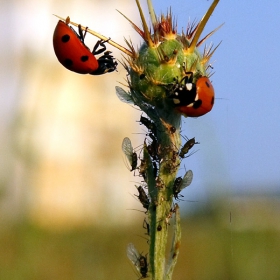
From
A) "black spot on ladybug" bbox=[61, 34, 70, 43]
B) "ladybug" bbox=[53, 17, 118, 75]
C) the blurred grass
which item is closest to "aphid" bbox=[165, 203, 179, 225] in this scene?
the blurred grass

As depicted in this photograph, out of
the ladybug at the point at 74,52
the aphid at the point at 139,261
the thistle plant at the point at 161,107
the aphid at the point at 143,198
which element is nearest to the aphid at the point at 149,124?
the thistle plant at the point at 161,107

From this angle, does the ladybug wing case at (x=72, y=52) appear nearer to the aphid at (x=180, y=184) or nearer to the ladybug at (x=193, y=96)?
the ladybug at (x=193, y=96)

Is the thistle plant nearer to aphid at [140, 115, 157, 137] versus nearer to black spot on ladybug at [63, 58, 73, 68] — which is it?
aphid at [140, 115, 157, 137]

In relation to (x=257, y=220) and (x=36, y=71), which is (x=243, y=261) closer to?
(x=257, y=220)

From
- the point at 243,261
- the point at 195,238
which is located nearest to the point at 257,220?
the point at 243,261

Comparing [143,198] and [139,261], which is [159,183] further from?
[139,261]

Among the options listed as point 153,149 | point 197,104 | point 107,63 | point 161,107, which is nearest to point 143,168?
point 153,149
